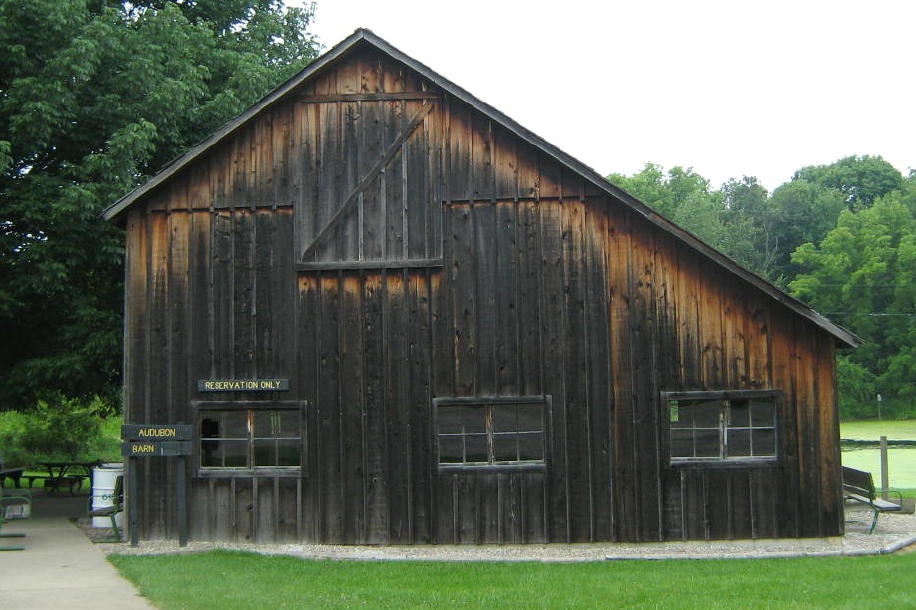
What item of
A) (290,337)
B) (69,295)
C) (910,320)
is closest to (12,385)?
(69,295)

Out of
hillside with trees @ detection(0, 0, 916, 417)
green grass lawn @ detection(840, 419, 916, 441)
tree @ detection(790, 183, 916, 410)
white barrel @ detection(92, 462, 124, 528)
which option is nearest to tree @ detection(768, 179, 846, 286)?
tree @ detection(790, 183, 916, 410)

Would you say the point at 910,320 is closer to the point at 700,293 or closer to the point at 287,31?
the point at 287,31

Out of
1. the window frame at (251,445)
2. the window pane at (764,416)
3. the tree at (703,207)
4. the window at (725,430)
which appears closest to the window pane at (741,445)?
the window at (725,430)

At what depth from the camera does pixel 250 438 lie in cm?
1658

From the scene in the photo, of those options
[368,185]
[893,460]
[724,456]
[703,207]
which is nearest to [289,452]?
[368,185]

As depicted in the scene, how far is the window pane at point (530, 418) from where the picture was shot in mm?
16375

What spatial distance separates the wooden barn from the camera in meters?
16.2

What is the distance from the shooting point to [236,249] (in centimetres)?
1675

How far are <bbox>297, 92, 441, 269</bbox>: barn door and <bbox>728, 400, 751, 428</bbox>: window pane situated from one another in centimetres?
496

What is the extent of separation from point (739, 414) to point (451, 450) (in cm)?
434

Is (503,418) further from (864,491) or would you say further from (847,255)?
(847,255)

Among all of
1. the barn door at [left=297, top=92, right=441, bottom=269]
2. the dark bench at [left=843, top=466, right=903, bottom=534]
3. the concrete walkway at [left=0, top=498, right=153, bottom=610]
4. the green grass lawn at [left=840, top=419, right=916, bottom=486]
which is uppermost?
the barn door at [left=297, top=92, right=441, bottom=269]

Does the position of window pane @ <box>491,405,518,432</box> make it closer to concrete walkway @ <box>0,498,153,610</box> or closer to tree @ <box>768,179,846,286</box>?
concrete walkway @ <box>0,498,153,610</box>

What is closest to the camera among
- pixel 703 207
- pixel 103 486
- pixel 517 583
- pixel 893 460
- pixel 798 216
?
pixel 517 583
